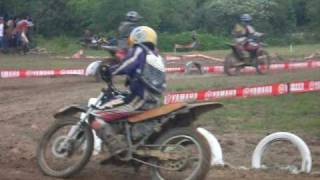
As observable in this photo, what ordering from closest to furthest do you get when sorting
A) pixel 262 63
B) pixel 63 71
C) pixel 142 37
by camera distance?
1. pixel 142 37
2. pixel 262 63
3. pixel 63 71

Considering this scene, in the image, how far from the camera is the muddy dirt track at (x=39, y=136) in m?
7.75

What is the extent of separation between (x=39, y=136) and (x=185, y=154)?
4063 millimetres

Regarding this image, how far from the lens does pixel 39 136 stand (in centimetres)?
1052

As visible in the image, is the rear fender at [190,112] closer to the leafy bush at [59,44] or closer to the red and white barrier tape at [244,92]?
the red and white barrier tape at [244,92]

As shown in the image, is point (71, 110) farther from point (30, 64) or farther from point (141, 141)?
point (30, 64)

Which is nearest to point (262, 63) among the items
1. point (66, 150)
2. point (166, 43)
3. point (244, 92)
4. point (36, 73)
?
point (244, 92)

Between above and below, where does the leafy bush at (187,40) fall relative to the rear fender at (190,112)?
below

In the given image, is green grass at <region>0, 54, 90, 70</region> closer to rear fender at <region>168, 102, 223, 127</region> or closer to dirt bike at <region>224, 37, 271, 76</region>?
dirt bike at <region>224, 37, 271, 76</region>

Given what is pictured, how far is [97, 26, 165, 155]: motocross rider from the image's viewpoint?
7395 mm

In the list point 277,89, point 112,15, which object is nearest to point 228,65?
point 277,89

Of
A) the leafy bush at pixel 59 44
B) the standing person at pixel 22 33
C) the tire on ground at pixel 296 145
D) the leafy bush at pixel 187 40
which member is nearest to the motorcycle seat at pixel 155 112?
the tire on ground at pixel 296 145

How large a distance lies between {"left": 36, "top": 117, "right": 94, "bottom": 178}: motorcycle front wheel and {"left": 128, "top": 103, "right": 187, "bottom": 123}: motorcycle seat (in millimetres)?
570

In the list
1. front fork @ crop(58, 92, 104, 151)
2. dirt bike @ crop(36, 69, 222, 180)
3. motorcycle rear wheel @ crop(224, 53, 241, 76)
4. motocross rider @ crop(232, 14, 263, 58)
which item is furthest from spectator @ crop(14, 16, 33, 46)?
front fork @ crop(58, 92, 104, 151)

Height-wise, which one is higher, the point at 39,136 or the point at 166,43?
the point at 166,43
